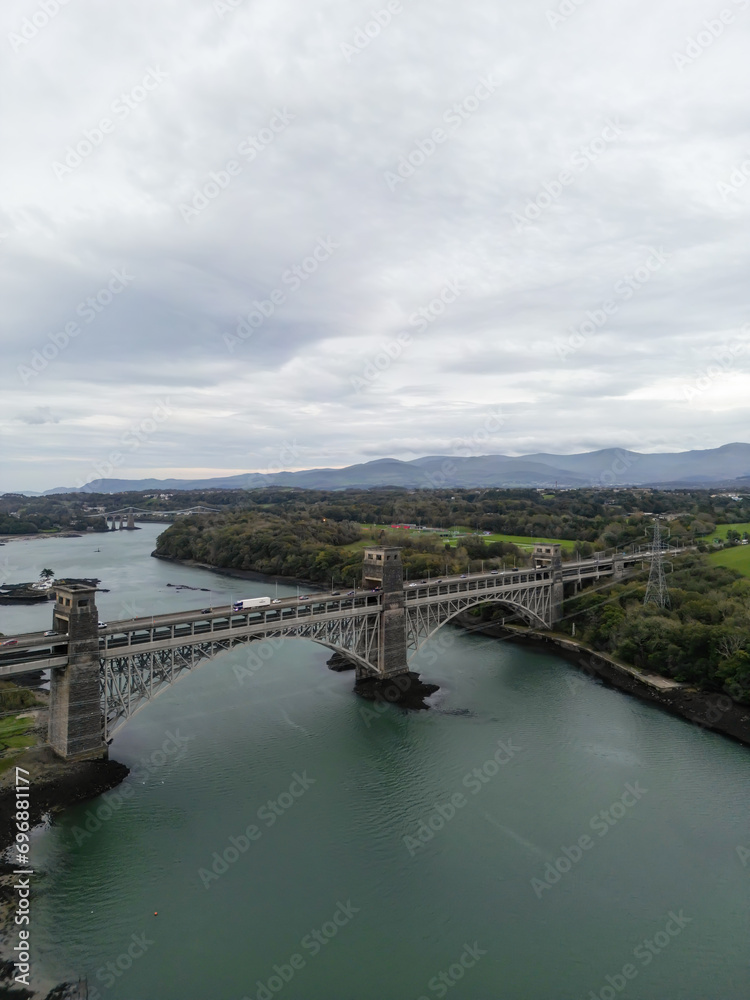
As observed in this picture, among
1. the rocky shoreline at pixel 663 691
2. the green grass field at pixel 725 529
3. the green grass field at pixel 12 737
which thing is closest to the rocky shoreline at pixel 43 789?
the green grass field at pixel 12 737

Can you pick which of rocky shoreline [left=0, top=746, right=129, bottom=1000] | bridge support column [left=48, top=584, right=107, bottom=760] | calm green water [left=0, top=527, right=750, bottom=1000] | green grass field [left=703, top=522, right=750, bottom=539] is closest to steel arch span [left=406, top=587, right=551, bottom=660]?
calm green water [left=0, top=527, right=750, bottom=1000]

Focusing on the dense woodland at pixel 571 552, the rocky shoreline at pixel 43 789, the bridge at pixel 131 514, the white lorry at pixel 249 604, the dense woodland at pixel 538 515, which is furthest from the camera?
the bridge at pixel 131 514

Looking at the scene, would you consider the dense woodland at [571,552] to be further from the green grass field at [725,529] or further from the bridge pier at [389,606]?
the bridge pier at [389,606]

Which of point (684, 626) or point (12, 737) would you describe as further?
point (684, 626)

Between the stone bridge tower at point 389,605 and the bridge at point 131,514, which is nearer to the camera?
the stone bridge tower at point 389,605

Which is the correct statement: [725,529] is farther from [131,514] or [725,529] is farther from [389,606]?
[131,514]

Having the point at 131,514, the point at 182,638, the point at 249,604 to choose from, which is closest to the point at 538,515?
the point at 249,604

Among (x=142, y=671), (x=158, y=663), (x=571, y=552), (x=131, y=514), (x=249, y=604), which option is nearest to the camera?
(x=142, y=671)
